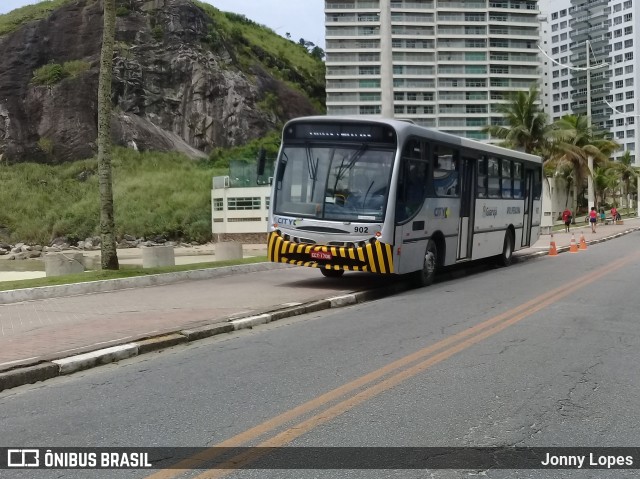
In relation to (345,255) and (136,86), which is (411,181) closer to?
(345,255)

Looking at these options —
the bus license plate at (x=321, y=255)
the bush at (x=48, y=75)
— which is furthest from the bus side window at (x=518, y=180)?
the bush at (x=48, y=75)

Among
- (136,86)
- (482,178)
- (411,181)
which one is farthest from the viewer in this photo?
(136,86)

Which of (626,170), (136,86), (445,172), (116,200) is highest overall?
(136,86)

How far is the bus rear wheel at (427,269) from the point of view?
51.8 ft

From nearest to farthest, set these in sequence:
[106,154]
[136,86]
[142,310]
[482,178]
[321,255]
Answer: [142,310], [321,255], [106,154], [482,178], [136,86]

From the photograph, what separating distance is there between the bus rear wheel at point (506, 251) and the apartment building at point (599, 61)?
106m

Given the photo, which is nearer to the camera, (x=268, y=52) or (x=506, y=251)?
(x=506, y=251)

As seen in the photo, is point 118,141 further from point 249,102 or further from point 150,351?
point 150,351

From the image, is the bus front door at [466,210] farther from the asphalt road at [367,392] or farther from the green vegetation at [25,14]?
the green vegetation at [25,14]

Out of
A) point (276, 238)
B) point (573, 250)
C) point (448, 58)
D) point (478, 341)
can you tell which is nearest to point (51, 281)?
point (276, 238)

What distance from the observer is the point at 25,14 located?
97.5 metres

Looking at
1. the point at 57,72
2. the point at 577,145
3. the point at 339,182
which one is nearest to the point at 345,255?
the point at 339,182

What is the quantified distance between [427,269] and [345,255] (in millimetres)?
2774

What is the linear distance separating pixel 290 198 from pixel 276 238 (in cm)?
89
